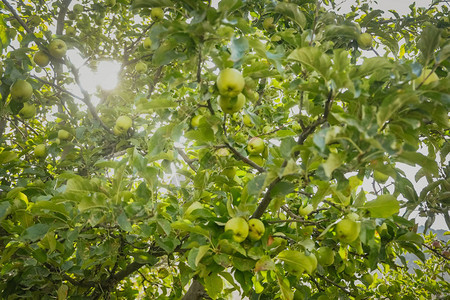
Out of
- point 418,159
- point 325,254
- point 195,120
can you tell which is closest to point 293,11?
point 195,120

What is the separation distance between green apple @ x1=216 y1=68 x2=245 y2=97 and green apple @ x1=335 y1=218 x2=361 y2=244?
74 centimetres

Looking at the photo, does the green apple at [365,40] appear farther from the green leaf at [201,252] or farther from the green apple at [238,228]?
the green leaf at [201,252]

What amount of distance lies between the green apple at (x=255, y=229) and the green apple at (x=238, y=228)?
5 cm

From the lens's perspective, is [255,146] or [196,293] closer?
[255,146]

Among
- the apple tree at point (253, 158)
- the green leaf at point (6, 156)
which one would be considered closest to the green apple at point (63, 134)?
the apple tree at point (253, 158)

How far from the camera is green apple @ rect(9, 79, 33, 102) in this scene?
72.7 inches

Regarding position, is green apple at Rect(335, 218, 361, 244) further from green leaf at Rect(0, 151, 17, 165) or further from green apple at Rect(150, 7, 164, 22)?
green leaf at Rect(0, 151, 17, 165)

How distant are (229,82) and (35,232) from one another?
113cm

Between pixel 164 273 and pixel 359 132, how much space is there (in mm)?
2857

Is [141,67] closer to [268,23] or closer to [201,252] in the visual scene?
[268,23]

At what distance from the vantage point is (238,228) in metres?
1.22

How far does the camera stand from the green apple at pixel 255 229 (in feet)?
4.23

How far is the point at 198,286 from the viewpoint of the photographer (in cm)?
247

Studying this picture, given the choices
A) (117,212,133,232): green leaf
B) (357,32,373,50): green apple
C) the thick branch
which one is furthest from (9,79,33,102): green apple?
(357,32,373,50): green apple
